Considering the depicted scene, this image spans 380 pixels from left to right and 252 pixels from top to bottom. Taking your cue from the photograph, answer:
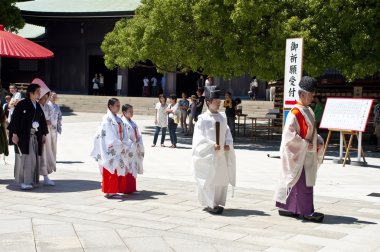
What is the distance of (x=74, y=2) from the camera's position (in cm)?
3547

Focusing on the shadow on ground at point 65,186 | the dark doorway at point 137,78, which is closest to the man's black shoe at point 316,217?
the shadow on ground at point 65,186

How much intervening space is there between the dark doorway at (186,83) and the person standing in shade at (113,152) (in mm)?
26922

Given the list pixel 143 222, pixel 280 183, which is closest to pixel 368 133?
pixel 280 183

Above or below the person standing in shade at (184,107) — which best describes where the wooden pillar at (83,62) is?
above

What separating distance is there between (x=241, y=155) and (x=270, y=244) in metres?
9.29

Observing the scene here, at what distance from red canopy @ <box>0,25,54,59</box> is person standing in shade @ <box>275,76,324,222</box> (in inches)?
174

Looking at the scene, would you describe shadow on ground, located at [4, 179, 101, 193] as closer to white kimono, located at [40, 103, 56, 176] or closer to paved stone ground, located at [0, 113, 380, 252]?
paved stone ground, located at [0, 113, 380, 252]

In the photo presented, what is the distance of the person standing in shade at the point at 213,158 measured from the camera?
7738 millimetres

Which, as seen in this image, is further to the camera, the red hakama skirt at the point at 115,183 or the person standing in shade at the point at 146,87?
the person standing in shade at the point at 146,87

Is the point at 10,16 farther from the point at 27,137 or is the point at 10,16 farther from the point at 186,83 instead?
the point at 27,137

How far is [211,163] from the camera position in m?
7.73

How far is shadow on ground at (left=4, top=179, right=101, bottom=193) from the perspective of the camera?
9.25 m

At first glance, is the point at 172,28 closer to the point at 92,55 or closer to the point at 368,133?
the point at 368,133

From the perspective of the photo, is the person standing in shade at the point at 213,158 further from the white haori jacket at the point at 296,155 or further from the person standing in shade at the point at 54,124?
the person standing in shade at the point at 54,124
